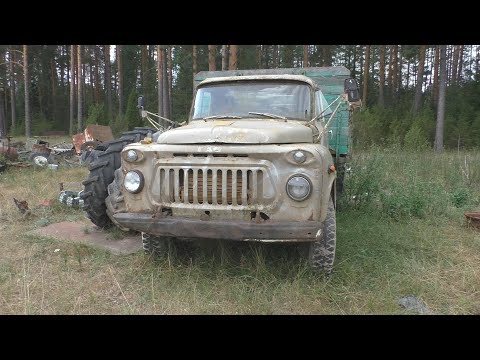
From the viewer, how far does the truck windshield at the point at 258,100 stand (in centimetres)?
467

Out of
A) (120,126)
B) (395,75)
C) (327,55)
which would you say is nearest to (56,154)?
(120,126)

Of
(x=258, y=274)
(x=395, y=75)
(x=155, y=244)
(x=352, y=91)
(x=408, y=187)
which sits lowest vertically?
(x=258, y=274)

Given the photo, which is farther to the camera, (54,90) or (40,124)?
(54,90)

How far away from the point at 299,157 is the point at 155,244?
188cm

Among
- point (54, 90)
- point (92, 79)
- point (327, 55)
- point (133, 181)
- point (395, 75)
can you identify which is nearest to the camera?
point (133, 181)

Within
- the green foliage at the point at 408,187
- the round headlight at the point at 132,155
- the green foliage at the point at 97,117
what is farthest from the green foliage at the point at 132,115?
the round headlight at the point at 132,155

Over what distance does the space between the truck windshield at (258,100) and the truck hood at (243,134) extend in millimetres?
545

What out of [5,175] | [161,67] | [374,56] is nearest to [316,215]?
[5,175]

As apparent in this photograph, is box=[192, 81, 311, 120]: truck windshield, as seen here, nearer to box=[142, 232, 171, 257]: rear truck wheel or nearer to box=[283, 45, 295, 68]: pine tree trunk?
box=[142, 232, 171, 257]: rear truck wheel

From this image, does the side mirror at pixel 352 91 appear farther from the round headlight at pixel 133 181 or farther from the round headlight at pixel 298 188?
the round headlight at pixel 133 181

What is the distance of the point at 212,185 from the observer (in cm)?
362

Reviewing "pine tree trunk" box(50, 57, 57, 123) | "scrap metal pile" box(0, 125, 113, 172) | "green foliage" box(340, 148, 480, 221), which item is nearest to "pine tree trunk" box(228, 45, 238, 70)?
"scrap metal pile" box(0, 125, 113, 172)

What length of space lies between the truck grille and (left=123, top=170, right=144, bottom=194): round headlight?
249 mm

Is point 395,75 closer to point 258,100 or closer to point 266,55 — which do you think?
point 266,55
